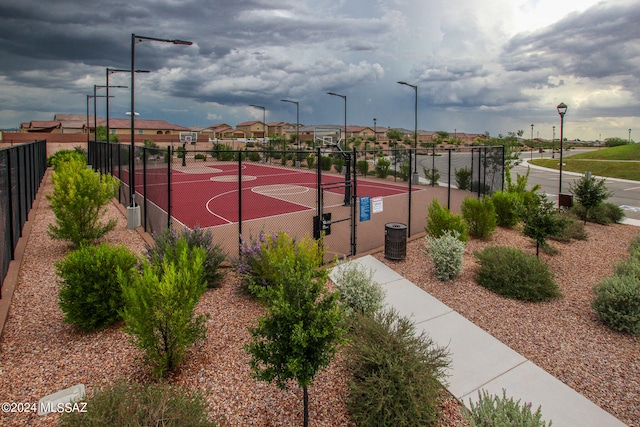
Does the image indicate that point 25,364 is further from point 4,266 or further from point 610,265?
point 610,265

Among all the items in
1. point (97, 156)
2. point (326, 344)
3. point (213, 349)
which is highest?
point (97, 156)

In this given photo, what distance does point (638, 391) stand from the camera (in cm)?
616

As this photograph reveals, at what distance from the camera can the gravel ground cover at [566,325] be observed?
632 cm

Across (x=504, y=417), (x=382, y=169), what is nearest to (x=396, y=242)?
(x=504, y=417)

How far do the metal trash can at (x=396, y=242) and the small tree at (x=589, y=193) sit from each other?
10.1 meters

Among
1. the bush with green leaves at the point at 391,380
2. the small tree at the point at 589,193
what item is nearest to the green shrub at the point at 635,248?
the small tree at the point at 589,193

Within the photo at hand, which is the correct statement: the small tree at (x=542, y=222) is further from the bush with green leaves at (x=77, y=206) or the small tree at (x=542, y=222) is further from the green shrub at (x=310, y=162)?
the green shrub at (x=310, y=162)

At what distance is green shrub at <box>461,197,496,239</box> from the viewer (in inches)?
523

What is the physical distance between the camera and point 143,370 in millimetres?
5578

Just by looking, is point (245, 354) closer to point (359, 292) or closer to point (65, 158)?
point (359, 292)

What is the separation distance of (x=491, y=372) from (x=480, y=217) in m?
7.71

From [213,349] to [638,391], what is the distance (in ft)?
20.4

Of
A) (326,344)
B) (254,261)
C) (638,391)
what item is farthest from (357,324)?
(638,391)

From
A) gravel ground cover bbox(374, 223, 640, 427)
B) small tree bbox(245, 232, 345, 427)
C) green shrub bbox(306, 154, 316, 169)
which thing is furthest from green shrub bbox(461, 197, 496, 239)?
green shrub bbox(306, 154, 316, 169)
